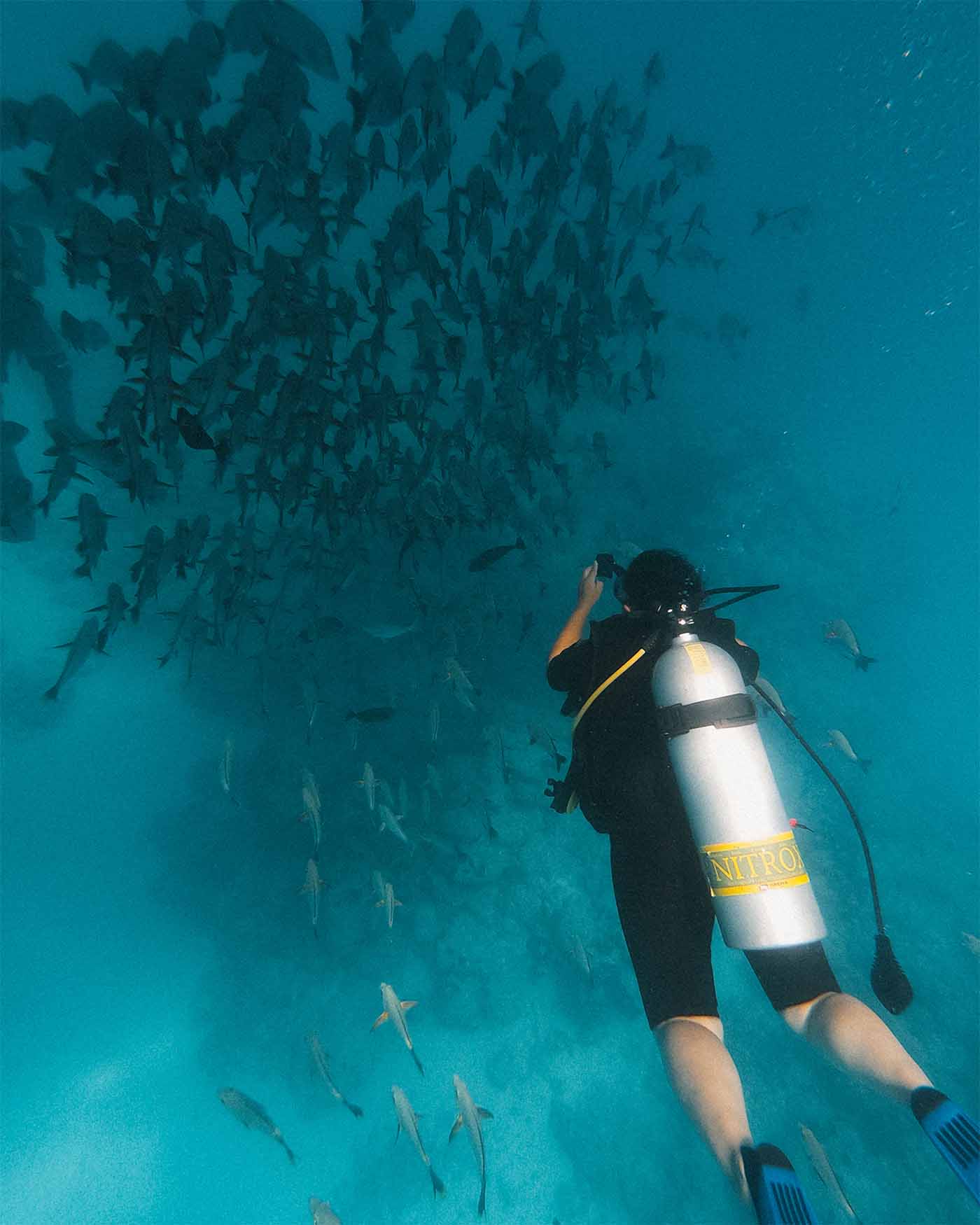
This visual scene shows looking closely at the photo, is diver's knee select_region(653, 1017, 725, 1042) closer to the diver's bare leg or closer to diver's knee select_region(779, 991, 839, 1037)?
the diver's bare leg

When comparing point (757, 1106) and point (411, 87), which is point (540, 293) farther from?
point (757, 1106)

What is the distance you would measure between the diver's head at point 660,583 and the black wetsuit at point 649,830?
8 cm

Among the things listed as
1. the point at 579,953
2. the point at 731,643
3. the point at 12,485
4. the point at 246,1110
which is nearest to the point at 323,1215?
the point at 246,1110

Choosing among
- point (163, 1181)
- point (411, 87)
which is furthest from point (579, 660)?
point (163, 1181)

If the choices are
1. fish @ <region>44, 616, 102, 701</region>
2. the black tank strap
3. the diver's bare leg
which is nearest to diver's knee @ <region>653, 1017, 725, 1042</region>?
the diver's bare leg

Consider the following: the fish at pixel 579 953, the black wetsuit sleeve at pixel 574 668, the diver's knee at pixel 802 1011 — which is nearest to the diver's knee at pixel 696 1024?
the diver's knee at pixel 802 1011

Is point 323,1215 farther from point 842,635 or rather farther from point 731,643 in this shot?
point 842,635

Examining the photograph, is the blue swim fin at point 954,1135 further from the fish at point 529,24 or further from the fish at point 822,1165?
the fish at point 529,24

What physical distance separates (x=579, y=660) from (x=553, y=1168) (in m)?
8.20

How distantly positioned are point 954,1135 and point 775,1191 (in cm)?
65

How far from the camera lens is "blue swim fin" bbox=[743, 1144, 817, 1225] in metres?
1.90

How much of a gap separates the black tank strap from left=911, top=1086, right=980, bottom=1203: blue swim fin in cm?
135

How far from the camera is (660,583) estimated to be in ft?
9.48

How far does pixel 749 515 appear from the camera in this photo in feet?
48.0
